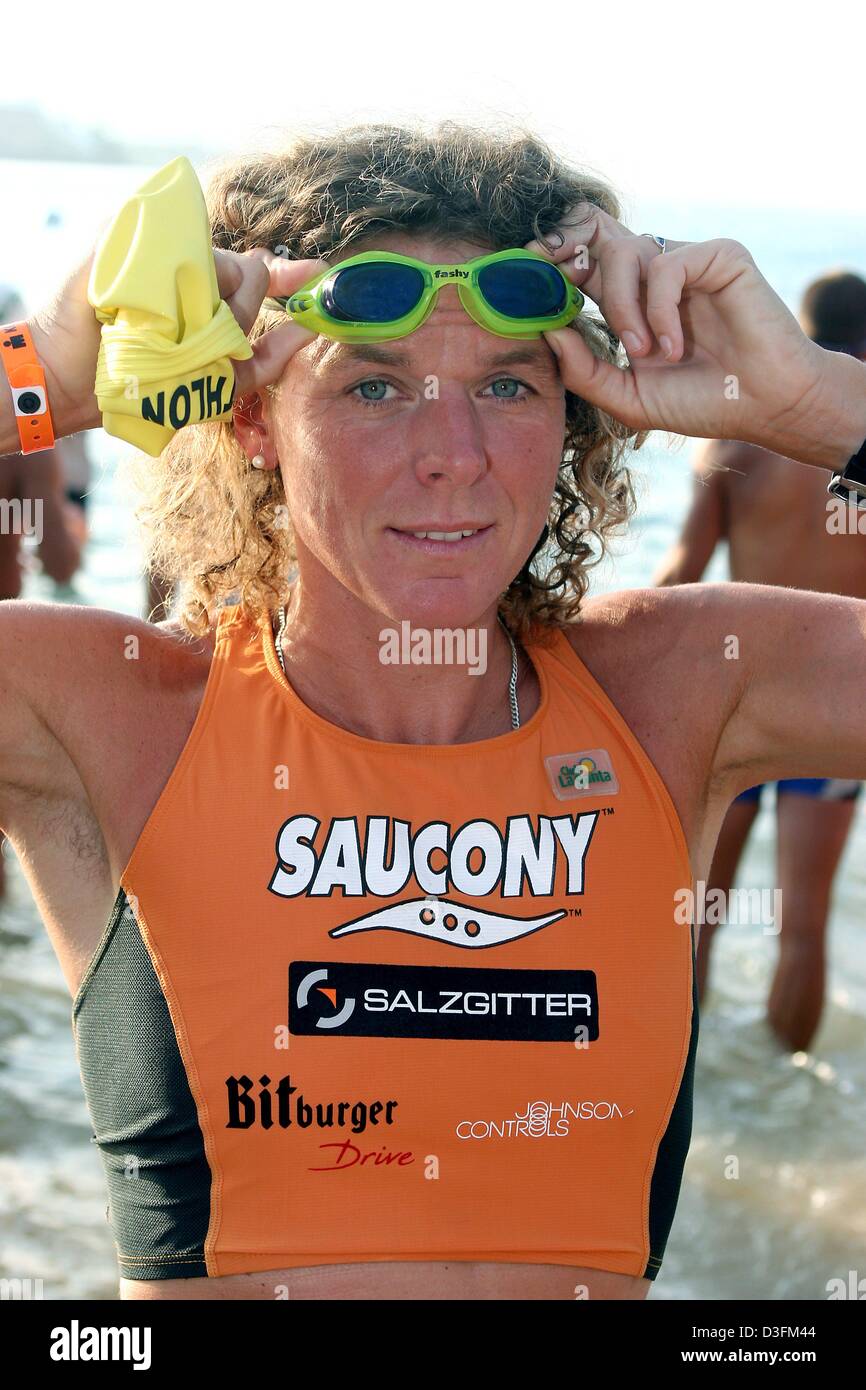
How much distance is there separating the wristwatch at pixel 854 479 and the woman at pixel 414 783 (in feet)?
0.12

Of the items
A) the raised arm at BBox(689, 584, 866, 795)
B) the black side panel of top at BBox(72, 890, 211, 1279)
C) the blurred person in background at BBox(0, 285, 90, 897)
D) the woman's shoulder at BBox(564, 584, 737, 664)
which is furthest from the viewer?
the blurred person in background at BBox(0, 285, 90, 897)

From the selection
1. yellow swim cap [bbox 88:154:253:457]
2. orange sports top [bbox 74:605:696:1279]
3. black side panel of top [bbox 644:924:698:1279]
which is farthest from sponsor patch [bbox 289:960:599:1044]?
yellow swim cap [bbox 88:154:253:457]

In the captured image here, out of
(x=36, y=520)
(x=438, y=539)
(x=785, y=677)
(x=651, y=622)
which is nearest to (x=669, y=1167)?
(x=785, y=677)

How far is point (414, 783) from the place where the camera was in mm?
2359

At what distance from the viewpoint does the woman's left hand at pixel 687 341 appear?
2.36m

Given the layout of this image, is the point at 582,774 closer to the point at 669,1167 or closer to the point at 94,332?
the point at 669,1167

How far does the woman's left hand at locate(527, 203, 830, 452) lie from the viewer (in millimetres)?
2361

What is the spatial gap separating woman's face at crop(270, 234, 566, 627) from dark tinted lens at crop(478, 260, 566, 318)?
0.05 metres

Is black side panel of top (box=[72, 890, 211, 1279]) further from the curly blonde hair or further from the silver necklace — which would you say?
the curly blonde hair

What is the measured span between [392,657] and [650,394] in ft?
1.98

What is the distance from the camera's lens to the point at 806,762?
2.49m

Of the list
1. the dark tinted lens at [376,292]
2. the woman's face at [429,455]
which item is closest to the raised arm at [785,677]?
the woman's face at [429,455]

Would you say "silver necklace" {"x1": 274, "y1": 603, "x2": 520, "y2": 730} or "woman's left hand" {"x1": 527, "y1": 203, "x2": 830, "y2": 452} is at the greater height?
"woman's left hand" {"x1": 527, "y1": 203, "x2": 830, "y2": 452}

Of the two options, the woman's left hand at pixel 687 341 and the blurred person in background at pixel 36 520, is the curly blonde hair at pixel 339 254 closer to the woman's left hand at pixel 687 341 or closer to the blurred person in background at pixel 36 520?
the woman's left hand at pixel 687 341
